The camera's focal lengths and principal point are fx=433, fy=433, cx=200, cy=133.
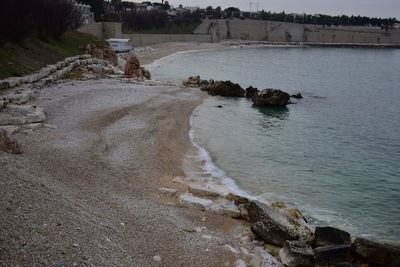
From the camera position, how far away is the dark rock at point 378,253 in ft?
31.3

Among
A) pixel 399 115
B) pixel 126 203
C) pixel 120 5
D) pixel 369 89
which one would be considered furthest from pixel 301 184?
pixel 120 5

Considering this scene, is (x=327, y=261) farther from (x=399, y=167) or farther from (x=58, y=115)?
(x=58, y=115)

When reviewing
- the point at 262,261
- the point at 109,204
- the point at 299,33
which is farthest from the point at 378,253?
the point at 299,33

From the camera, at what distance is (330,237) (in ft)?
34.0

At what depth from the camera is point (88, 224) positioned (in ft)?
29.2

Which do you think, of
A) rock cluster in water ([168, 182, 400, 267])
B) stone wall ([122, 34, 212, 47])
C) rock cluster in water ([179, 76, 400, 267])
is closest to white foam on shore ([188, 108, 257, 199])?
rock cluster in water ([179, 76, 400, 267])

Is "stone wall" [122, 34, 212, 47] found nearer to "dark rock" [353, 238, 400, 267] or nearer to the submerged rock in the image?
"dark rock" [353, 238, 400, 267]

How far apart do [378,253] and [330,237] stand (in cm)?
112

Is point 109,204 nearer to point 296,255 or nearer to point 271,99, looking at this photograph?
point 296,255

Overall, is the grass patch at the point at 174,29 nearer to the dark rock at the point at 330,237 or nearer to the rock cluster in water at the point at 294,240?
the rock cluster in water at the point at 294,240

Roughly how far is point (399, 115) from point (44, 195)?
1210 inches

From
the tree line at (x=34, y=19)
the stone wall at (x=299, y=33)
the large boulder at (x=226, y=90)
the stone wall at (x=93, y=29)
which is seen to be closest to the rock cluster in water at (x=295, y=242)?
the tree line at (x=34, y=19)

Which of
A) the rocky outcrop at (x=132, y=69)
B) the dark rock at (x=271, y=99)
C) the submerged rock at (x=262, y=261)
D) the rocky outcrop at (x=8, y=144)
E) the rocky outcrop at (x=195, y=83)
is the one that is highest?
the rocky outcrop at (x=132, y=69)

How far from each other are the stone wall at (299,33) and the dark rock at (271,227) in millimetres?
159084
